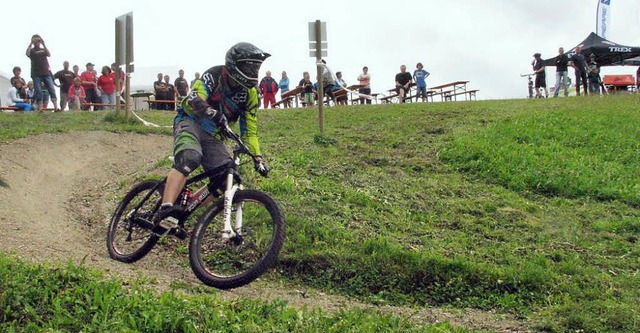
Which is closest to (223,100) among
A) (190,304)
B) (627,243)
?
(190,304)

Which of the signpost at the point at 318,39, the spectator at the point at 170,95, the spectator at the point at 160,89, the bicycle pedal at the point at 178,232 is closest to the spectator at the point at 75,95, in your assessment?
the spectator at the point at 160,89

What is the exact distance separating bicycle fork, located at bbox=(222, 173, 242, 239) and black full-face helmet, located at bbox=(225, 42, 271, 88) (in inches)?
42.6

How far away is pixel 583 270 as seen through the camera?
29.5ft

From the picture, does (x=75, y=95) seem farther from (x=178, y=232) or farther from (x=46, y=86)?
(x=178, y=232)

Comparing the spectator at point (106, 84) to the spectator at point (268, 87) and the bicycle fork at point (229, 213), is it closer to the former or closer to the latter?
the spectator at point (268, 87)

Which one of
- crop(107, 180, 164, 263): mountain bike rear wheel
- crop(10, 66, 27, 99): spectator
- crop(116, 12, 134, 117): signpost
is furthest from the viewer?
crop(10, 66, 27, 99): spectator

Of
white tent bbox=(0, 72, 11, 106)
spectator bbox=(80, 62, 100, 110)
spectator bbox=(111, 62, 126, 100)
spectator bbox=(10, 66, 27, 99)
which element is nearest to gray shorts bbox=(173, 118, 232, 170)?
spectator bbox=(111, 62, 126, 100)

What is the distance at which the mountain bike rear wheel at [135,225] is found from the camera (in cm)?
800

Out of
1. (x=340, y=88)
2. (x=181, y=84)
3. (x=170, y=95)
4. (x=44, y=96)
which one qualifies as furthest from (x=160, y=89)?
(x=340, y=88)

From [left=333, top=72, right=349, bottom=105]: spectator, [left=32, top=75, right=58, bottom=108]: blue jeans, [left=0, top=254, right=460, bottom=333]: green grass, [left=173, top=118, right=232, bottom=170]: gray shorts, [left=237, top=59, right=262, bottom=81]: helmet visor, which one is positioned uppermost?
[left=333, top=72, right=349, bottom=105]: spectator

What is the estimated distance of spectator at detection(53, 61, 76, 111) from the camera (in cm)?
2230

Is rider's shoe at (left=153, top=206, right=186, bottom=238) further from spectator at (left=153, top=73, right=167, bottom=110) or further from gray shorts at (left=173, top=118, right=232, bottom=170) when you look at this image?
spectator at (left=153, top=73, right=167, bottom=110)

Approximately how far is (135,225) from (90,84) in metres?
16.0

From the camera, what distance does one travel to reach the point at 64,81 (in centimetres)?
2245
